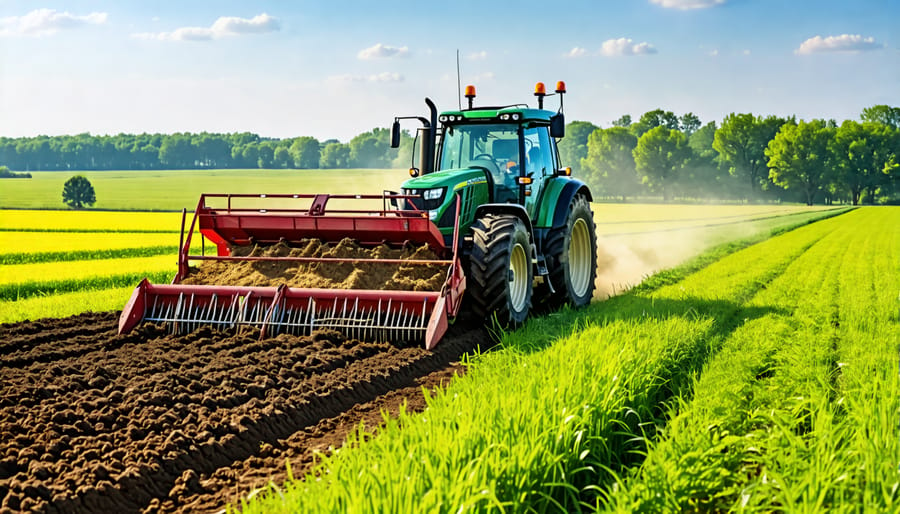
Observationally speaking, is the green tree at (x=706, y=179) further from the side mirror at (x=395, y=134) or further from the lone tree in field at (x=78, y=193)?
the side mirror at (x=395, y=134)

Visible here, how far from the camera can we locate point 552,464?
4320mm

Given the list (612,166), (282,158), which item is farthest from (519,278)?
(612,166)

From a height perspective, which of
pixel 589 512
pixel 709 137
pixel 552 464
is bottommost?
pixel 589 512

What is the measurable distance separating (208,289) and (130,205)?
46.6 meters

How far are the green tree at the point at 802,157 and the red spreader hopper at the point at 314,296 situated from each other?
76.1 meters

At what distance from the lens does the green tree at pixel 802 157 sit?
77875mm

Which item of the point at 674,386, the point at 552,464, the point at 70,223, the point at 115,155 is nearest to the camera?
the point at 552,464

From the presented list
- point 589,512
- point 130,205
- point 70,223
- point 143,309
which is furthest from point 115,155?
point 589,512

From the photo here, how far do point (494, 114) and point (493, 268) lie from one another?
7.66ft

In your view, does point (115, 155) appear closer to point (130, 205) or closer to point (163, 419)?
point (130, 205)

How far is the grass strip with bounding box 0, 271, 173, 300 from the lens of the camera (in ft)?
48.2

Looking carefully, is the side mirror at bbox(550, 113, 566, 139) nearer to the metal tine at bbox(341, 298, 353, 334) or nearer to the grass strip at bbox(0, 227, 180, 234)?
the metal tine at bbox(341, 298, 353, 334)

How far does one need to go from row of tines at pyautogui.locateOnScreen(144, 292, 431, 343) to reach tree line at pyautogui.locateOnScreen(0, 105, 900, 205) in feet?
182

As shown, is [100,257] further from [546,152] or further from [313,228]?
Result: [546,152]
